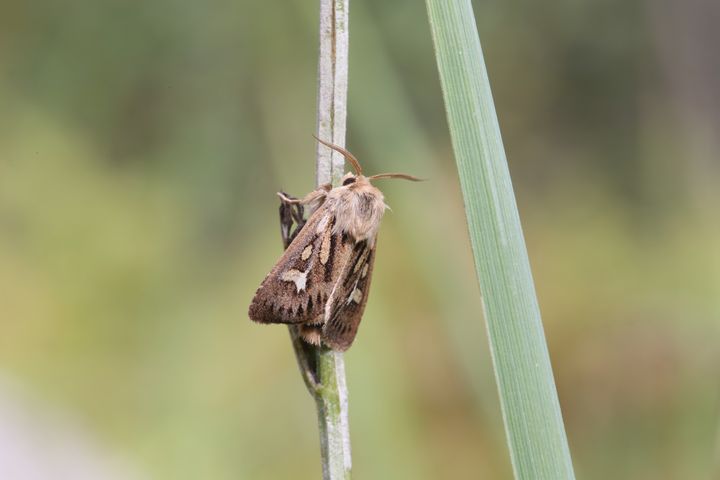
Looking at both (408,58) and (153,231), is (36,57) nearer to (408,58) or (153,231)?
(153,231)

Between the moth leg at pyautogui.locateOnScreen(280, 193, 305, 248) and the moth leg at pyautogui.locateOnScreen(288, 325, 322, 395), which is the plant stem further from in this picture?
the moth leg at pyautogui.locateOnScreen(280, 193, 305, 248)

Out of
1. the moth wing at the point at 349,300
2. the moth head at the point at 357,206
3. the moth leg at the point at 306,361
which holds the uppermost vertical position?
the moth head at the point at 357,206

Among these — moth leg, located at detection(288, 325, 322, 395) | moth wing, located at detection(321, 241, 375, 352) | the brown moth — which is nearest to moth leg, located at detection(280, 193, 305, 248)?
the brown moth

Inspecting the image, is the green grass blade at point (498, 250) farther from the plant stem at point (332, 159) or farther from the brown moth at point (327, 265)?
the brown moth at point (327, 265)

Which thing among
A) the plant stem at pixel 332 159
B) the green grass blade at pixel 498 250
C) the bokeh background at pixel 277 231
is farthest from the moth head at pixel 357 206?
the bokeh background at pixel 277 231

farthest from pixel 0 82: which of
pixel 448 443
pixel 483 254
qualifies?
pixel 483 254
